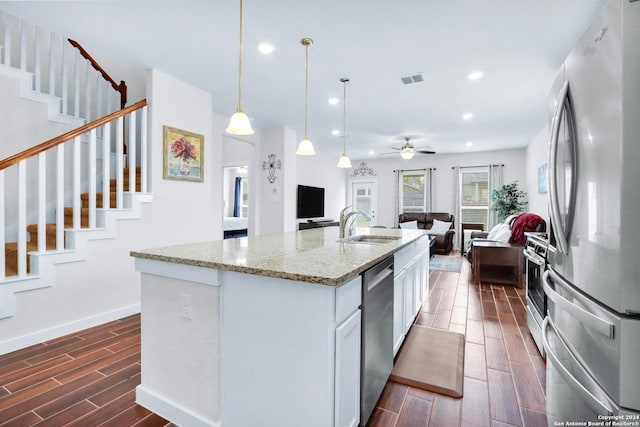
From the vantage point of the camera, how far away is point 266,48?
289cm

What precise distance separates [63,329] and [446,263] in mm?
5873

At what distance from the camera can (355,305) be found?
140 centimetres

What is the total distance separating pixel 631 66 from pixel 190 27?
9.47 ft

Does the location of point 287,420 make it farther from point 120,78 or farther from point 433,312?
point 120,78

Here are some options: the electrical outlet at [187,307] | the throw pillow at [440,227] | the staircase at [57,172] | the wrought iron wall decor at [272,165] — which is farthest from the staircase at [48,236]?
the throw pillow at [440,227]

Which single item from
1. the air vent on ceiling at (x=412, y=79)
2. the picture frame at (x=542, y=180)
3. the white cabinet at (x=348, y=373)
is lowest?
the white cabinet at (x=348, y=373)

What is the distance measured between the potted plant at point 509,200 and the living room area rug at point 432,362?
541 cm

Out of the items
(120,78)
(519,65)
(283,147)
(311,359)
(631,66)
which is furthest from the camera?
(283,147)

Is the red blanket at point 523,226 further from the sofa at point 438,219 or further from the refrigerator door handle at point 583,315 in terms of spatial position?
the refrigerator door handle at point 583,315

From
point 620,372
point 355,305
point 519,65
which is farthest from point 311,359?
point 519,65

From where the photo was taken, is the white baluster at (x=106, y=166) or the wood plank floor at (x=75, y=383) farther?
the white baluster at (x=106, y=166)

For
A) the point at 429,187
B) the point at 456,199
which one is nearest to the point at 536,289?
the point at 456,199

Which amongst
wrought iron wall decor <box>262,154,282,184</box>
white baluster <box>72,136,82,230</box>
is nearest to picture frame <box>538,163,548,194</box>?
wrought iron wall decor <box>262,154,282,184</box>

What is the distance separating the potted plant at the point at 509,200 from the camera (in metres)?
6.98
